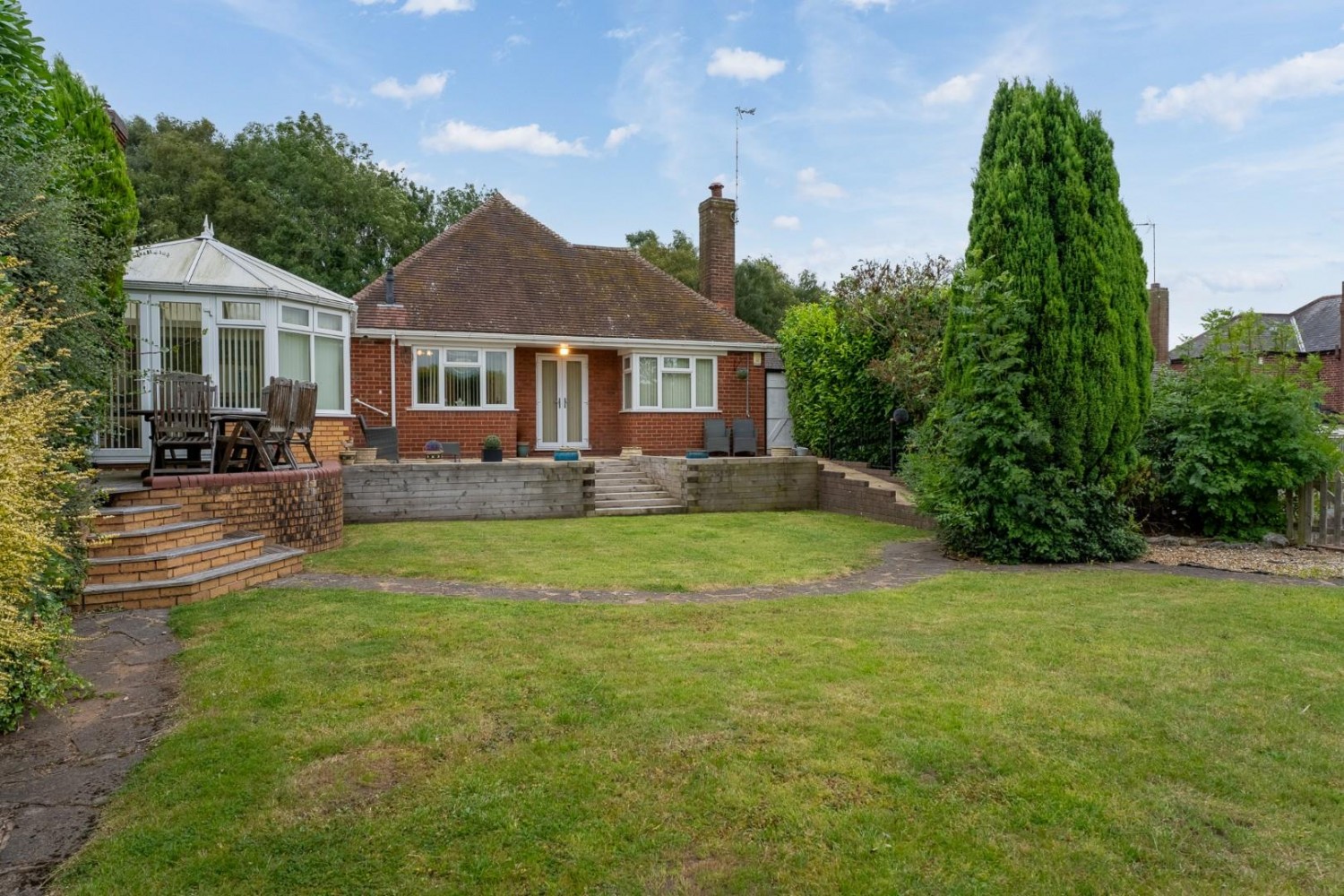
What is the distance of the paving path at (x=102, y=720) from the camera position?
2824 mm

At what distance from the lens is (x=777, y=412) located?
1936cm

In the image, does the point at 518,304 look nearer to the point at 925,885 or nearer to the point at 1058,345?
the point at 1058,345

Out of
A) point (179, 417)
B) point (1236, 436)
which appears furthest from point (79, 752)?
point (1236, 436)

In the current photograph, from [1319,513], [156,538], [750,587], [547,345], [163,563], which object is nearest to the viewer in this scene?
[163,563]

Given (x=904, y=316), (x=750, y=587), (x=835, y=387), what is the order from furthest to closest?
(x=835, y=387), (x=904, y=316), (x=750, y=587)

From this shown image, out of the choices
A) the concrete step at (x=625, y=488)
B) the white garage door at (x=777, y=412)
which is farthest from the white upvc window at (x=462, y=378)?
the white garage door at (x=777, y=412)

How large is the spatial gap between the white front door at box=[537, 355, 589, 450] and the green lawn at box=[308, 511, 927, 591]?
5486 mm

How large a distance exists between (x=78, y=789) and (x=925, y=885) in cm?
331

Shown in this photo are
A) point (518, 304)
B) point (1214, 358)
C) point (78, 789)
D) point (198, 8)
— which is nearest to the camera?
point (78, 789)

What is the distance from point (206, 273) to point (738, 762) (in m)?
12.3

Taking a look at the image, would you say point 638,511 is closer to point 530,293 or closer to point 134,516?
point 530,293

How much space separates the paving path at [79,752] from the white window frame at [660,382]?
42.9 ft

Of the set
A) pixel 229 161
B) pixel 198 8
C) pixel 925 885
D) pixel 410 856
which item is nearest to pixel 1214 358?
pixel 925 885

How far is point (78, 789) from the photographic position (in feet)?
10.4
